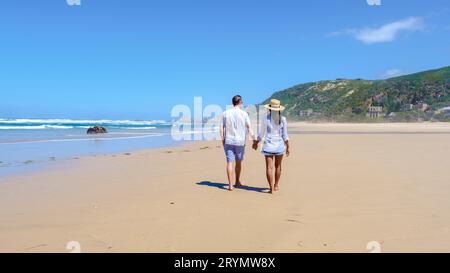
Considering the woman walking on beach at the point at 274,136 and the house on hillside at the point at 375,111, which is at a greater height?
the house on hillside at the point at 375,111

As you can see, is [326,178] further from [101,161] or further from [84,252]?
[101,161]

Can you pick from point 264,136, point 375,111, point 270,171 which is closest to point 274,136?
point 264,136

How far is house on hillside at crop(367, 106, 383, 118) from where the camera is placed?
220ft

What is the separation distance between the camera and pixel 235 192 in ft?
21.5

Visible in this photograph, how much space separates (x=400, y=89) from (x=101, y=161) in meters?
73.5

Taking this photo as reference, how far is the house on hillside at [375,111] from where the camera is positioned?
2643 inches

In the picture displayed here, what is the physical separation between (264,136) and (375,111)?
67.7 meters

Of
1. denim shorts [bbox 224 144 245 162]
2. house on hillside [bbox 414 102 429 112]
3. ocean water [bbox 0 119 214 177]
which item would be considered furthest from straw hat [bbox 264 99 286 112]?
house on hillside [bbox 414 102 429 112]

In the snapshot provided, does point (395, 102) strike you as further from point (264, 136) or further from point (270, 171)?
point (270, 171)

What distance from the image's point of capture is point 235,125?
23.1 feet

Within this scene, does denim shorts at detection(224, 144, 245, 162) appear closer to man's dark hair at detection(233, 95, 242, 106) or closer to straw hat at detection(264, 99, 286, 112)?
man's dark hair at detection(233, 95, 242, 106)

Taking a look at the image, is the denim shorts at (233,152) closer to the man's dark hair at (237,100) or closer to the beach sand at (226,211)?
the beach sand at (226,211)

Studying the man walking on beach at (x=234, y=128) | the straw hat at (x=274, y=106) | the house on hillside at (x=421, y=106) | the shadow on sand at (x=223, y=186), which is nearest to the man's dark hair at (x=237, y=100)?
the man walking on beach at (x=234, y=128)
